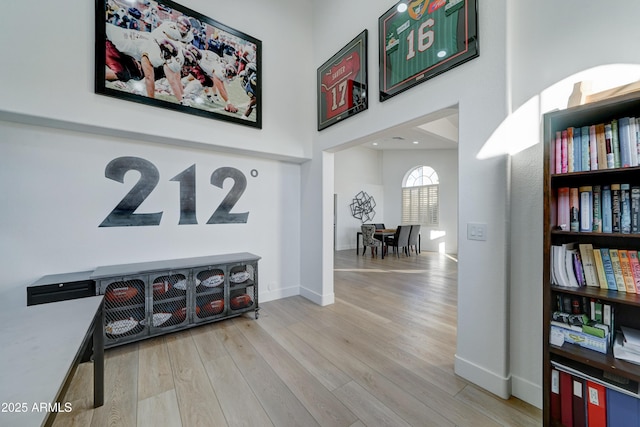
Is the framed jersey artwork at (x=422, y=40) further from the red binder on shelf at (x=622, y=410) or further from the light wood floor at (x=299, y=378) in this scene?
the light wood floor at (x=299, y=378)

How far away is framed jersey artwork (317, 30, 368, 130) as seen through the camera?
8.90 ft

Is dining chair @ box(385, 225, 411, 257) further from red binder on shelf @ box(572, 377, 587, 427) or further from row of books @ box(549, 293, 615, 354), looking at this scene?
red binder on shelf @ box(572, 377, 587, 427)

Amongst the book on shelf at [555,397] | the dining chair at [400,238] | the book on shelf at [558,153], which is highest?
the book on shelf at [558,153]

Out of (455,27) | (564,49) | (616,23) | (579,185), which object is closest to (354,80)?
(455,27)

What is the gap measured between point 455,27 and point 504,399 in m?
2.73

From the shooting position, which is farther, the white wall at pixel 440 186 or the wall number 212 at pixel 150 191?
the white wall at pixel 440 186

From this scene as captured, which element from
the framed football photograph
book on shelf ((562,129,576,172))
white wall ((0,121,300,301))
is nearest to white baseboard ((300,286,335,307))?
white wall ((0,121,300,301))

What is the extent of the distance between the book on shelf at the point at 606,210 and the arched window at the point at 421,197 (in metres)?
7.12

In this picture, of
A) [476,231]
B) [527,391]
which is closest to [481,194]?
[476,231]

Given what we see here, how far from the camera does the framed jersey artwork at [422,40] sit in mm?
1818

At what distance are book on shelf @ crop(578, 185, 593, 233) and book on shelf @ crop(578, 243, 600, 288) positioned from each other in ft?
0.34

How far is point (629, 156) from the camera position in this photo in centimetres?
114

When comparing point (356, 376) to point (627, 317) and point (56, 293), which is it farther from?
point (56, 293)

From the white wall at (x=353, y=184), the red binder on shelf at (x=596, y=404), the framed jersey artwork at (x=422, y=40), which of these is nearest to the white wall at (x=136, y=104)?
the framed jersey artwork at (x=422, y=40)
